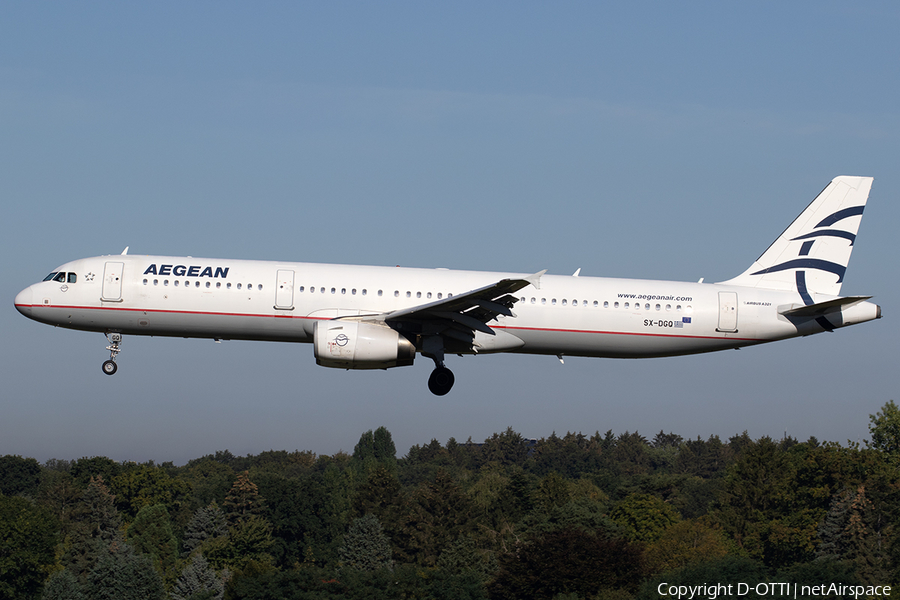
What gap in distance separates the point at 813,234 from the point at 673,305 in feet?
25.5

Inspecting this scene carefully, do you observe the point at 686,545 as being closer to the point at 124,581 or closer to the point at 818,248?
the point at 124,581

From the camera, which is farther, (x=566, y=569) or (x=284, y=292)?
(x=566, y=569)

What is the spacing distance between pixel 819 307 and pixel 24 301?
28781mm

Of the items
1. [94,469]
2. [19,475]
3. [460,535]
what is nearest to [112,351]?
[460,535]

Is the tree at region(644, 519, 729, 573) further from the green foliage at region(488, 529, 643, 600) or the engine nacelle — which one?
the engine nacelle

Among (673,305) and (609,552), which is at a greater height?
(673,305)

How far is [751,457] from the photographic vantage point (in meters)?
129

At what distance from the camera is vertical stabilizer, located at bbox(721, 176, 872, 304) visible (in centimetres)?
3884

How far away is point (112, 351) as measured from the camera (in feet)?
118

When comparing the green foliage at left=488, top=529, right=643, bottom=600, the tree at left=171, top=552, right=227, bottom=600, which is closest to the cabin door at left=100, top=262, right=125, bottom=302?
the green foliage at left=488, top=529, right=643, bottom=600

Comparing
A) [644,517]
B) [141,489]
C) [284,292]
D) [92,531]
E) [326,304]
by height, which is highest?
[284,292]

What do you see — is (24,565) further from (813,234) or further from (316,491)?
(813,234)

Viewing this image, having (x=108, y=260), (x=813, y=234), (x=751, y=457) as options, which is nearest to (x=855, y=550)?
(x=751, y=457)

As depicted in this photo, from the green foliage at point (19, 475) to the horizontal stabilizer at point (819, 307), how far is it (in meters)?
177
